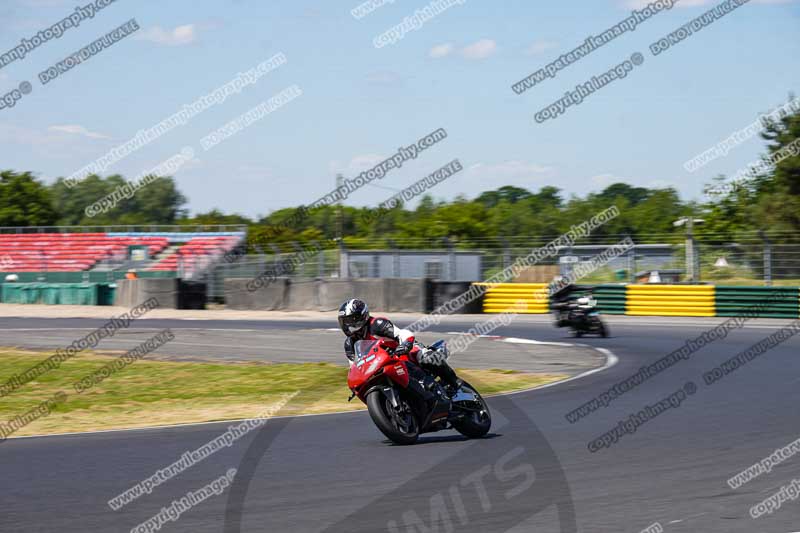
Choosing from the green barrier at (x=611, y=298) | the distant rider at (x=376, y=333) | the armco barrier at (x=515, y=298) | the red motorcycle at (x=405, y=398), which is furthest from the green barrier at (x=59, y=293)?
the red motorcycle at (x=405, y=398)

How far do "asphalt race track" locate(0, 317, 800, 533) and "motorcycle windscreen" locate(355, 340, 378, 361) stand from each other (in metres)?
0.84

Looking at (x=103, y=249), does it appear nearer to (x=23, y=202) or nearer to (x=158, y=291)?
(x=158, y=291)

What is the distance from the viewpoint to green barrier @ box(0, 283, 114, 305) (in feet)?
133

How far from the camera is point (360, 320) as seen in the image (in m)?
8.90

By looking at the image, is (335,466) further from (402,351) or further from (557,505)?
(557,505)

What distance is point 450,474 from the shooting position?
746cm

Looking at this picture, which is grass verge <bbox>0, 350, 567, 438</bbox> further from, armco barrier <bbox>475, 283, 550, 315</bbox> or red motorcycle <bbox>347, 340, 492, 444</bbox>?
armco barrier <bbox>475, 283, 550, 315</bbox>

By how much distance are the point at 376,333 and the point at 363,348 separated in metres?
0.24

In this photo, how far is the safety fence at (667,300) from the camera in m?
26.7

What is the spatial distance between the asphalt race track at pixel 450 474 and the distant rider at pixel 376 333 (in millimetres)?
761

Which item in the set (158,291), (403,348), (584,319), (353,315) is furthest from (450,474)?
(158,291)

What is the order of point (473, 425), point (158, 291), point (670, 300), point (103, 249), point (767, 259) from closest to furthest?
1. point (473, 425)
2. point (767, 259)
3. point (670, 300)
4. point (158, 291)
5. point (103, 249)

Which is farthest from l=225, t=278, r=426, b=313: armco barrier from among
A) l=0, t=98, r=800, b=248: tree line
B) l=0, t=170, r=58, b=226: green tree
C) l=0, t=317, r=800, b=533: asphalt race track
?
l=0, t=170, r=58, b=226: green tree

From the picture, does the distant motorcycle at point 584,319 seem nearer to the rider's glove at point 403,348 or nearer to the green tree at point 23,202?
the rider's glove at point 403,348
